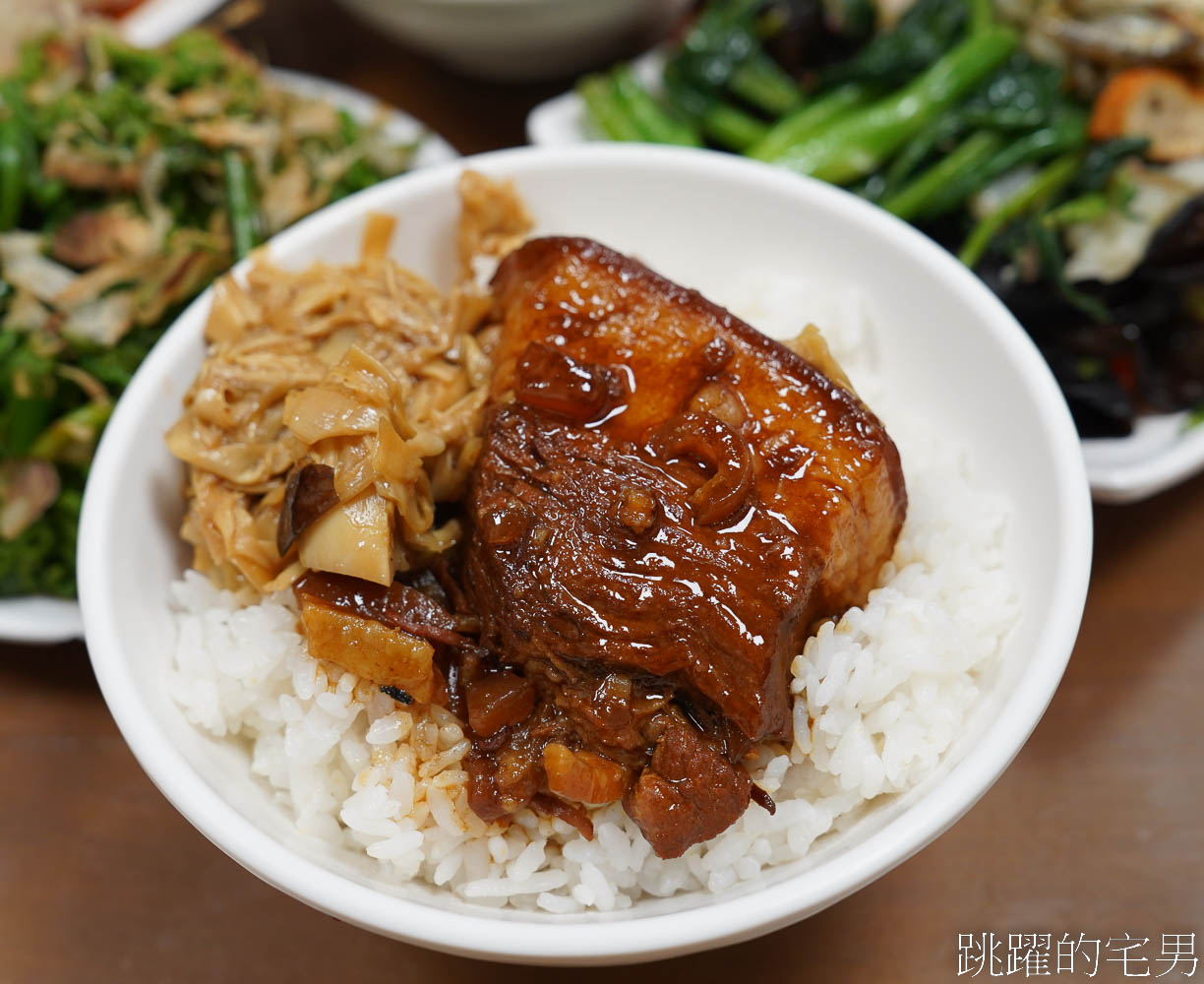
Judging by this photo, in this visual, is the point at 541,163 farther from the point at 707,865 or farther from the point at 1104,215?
the point at 1104,215

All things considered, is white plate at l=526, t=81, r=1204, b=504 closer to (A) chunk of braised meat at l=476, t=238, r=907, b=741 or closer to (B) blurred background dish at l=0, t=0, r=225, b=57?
(A) chunk of braised meat at l=476, t=238, r=907, b=741

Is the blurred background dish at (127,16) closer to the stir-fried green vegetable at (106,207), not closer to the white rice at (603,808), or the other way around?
the stir-fried green vegetable at (106,207)

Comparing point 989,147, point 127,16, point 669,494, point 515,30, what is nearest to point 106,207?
point 127,16

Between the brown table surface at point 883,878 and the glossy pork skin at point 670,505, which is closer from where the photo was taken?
the glossy pork skin at point 670,505

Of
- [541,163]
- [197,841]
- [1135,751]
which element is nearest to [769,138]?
[541,163]

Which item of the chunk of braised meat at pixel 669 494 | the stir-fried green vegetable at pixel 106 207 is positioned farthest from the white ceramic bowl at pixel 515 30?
the chunk of braised meat at pixel 669 494

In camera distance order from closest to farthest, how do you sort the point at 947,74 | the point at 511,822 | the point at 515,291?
the point at 511,822
the point at 515,291
the point at 947,74
